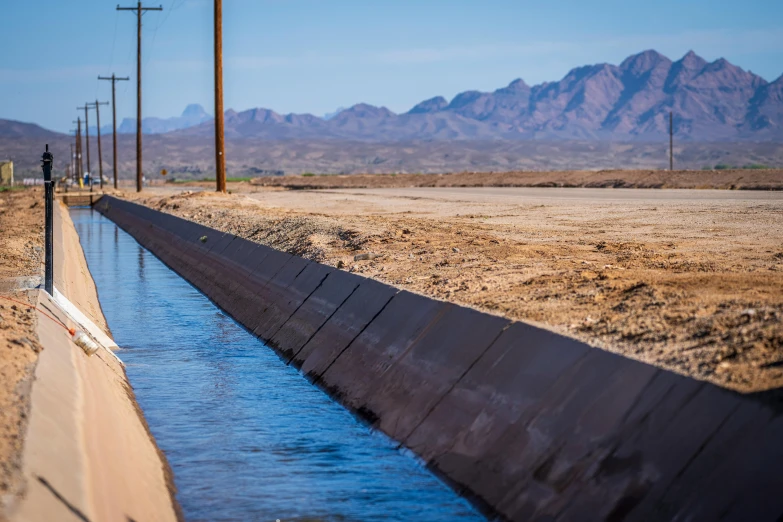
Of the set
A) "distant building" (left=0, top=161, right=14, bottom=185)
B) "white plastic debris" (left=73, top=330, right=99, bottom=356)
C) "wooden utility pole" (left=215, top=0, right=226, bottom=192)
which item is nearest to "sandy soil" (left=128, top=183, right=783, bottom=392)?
"white plastic debris" (left=73, top=330, right=99, bottom=356)

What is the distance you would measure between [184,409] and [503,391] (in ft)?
14.6

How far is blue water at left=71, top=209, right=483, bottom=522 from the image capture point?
805cm

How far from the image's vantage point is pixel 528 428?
24.7ft

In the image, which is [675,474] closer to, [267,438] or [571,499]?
[571,499]

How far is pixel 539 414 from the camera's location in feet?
24.7

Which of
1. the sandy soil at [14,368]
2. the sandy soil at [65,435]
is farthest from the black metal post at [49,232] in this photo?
the sandy soil at [65,435]

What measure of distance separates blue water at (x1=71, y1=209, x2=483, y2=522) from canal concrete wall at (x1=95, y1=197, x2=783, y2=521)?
0.87ft

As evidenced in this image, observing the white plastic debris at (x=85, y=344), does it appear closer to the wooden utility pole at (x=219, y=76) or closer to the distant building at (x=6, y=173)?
the wooden utility pole at (x=219, y=76)

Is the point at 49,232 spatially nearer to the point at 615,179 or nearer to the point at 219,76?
the point at 219,76

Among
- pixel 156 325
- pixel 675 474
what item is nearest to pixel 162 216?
pixel 156 325

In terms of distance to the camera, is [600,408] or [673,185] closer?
[600,408]

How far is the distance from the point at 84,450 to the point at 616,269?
21.6 feet

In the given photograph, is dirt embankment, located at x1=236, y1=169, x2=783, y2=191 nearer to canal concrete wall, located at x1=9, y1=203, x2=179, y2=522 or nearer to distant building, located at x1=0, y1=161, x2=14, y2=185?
canal concrete wall, located at x1=9, y1=203, x2=179, y2=522

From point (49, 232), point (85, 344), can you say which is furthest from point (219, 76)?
point (85, 344)
